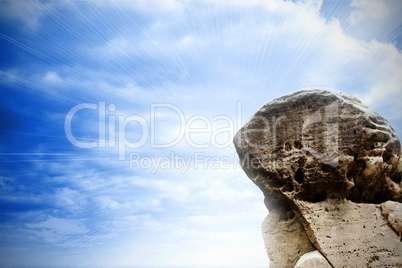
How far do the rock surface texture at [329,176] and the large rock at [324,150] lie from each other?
26 mm

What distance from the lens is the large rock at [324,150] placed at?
30.1 feet

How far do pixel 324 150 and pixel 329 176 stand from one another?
77cm

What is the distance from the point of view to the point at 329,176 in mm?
9273

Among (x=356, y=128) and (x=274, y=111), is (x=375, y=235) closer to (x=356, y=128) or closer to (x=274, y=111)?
(x=356, y=128)

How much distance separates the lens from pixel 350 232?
29.0 feet

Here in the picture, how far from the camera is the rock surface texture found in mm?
8703

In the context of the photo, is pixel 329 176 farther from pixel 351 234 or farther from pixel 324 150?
pixel 351 234

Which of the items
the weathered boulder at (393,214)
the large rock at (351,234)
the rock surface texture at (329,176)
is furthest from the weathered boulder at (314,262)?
the weathered boulder at (393,214)

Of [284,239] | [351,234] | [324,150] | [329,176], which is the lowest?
[284,239]

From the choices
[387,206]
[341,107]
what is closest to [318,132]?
[341,107]

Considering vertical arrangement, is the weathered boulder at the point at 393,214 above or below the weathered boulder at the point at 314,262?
above

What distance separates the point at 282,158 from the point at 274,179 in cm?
75

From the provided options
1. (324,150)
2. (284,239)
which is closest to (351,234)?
(284,239)

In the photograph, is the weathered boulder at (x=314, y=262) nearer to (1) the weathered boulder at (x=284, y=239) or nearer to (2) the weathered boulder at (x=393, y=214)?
(1) the weathered boulder at (x=284, y=239)
